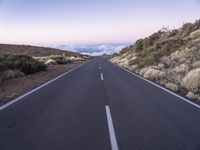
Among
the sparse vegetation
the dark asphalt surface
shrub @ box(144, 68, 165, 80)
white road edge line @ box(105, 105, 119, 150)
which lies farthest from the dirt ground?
shrub @ box(144, 68, 165, 80)

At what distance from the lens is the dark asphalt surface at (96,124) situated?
6.13m

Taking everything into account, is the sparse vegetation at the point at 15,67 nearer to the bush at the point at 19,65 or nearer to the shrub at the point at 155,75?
the bush at the point at 19,65

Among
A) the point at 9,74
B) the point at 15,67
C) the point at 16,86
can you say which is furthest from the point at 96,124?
the point at 15,67

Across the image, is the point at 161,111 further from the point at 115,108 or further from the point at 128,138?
the point at 128,138

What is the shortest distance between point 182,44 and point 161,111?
30.4m

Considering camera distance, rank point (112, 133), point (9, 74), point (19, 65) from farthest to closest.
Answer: point (19, 65)
point (9, 74)
point (112, 133)

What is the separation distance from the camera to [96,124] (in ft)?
25.3

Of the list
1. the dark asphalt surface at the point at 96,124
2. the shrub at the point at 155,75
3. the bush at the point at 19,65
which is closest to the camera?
the dark asphalt surface at the point at 96,124

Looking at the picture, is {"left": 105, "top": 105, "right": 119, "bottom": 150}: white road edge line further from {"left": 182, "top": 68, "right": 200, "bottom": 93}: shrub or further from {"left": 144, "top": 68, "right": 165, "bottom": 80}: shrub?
{"left": 144, "top": 68, "right": 165, "bottom": 80}: shrub

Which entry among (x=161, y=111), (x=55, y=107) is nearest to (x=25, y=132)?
(x=55, y=107)

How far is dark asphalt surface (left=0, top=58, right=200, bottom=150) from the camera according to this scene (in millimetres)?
6133

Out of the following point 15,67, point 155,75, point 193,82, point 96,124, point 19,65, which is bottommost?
point 15,67

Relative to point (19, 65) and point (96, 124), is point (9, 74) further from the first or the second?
point (96, 124)

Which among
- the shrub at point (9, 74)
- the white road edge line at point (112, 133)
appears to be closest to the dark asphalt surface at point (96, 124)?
the white road edge line at point (112, 133)
